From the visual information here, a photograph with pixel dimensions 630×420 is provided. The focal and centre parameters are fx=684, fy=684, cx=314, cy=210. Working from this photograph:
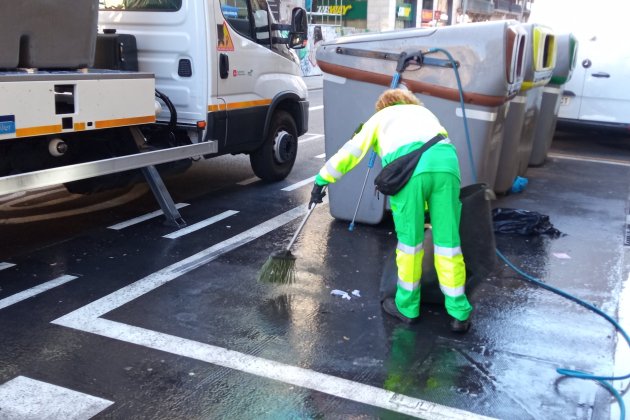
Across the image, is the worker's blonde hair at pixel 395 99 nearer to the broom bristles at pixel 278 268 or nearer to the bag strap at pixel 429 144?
the bag strap at pixel 429 144

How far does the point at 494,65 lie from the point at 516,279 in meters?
1.70

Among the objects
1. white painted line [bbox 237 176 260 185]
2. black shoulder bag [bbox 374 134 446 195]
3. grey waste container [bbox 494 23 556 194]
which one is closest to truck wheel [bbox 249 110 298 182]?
white painted line [bbox 237 176 260 185]

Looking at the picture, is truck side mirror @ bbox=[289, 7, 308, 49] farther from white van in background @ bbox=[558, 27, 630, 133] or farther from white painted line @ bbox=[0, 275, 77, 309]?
white van in background @ bbox=[558, 27, 630, 133]

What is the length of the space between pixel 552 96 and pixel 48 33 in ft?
22.2

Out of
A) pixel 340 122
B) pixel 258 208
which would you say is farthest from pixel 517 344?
pixel 258 208

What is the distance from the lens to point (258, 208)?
7039mm

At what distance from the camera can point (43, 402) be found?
3312 mm

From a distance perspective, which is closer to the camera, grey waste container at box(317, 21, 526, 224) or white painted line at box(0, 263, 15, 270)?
white painted line at box(0, 263, 15, 270)

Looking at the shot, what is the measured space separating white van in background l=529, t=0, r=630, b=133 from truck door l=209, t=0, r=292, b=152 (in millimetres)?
5112

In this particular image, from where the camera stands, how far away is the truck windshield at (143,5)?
6594mm

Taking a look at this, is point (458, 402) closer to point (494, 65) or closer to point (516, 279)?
point (516, 279)

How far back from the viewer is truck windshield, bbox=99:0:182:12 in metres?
6.59

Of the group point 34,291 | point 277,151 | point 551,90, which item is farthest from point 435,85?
point 551,90

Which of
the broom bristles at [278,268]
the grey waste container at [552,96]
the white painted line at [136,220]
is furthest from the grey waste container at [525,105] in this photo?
the white painted line at [136,220]
